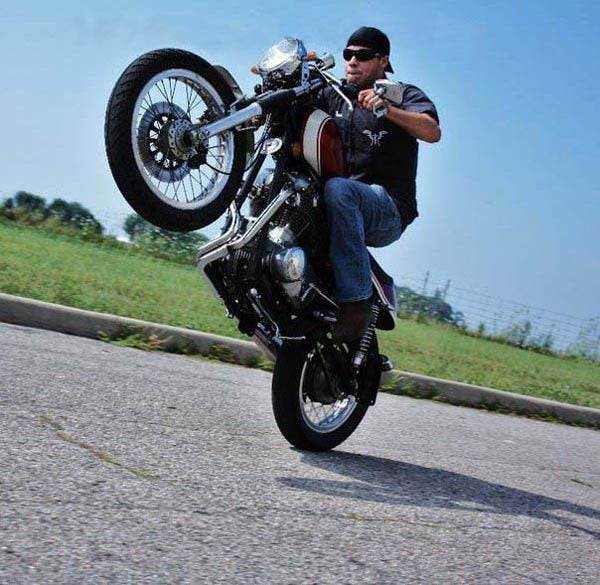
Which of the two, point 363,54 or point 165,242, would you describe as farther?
point 165,242

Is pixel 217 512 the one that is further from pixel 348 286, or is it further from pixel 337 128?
A: pixel 337 128

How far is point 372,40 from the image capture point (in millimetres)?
4766

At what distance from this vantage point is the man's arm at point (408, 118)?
14.4ft

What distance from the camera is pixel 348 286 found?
14.9 feet

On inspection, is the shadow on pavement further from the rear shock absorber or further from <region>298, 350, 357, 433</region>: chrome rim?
the rear shock absorber

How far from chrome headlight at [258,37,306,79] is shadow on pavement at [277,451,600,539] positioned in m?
1.66

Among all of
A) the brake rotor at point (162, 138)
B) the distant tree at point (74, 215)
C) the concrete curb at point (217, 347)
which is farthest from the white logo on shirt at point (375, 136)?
the distant tree at point (74, 215)

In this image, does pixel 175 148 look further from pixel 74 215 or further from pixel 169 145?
pixel 74 215

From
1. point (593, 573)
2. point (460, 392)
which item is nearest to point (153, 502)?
point (593, 573)

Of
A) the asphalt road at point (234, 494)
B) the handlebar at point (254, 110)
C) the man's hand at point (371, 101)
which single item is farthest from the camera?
the man's hand at point (371, 101)

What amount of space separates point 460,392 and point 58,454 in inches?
193

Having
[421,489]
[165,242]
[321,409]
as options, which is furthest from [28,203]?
[421,489]

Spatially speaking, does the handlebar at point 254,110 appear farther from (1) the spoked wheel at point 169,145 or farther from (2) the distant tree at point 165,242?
(2) the distant tree at point 165,242

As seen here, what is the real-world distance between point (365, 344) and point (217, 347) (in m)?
2.46
